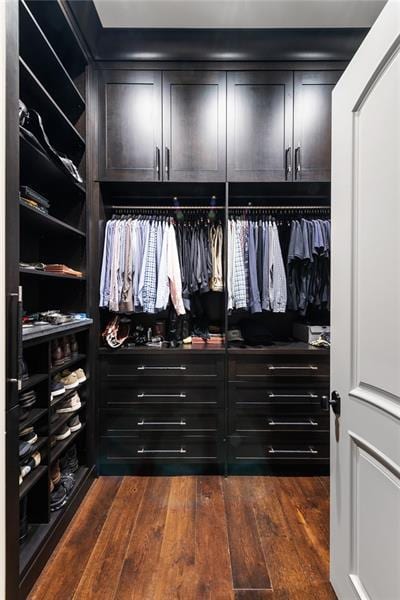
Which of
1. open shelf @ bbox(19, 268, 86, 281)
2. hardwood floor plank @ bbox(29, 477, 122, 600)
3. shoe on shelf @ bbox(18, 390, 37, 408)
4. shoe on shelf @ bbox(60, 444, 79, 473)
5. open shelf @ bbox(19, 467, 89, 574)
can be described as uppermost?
open shelf @ bbox(19, 268, 86, 281)

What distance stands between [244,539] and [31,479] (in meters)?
1.11

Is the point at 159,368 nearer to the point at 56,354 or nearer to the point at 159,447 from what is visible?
the point at 159,447

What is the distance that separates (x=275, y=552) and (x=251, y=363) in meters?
1.03

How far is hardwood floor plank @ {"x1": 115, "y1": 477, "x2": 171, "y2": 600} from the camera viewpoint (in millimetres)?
1303

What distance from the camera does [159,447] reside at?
83.7 inches

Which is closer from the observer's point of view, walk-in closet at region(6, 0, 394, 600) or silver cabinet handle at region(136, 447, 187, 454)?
walk-in closet at region(6, 0, 394, 600)

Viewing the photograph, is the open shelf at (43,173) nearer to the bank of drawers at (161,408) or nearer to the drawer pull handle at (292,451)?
the bank of drawers at (161,408)

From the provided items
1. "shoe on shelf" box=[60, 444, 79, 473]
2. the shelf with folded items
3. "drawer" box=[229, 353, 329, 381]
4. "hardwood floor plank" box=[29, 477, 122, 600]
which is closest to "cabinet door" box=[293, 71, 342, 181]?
"drawer" box=[229, 353, 329, 381]

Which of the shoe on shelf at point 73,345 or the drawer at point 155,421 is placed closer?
the shoe on shelf at point 73,345

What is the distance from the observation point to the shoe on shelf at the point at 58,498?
1.62 meters

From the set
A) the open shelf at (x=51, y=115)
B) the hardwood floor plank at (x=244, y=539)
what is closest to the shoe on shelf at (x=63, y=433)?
the hardwood floor plank at (x=244, y=539)

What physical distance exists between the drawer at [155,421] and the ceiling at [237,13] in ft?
8.65

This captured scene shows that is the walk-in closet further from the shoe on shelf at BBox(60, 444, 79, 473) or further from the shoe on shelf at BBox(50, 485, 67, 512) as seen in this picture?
the shoe on shelf at BBox(50, 485, 67, 512)

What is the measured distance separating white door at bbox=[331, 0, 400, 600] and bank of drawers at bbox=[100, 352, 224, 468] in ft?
3.37
